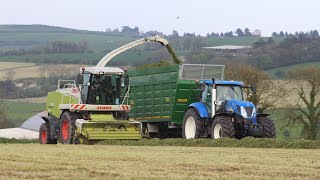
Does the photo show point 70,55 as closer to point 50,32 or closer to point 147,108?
point 50,32

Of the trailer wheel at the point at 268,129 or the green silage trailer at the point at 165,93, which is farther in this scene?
the green silage trailer at the point at 165,93

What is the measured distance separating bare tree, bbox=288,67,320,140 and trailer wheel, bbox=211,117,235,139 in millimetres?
24640

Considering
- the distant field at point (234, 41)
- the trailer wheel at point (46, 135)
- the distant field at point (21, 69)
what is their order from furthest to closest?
the distant field at point (234, 41), the distant field at point (21, 69), the trailer wheel at point (46, 135)

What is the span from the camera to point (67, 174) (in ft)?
32.4

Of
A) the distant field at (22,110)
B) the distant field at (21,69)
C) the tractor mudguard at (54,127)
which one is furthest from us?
the distant field at (21,69)

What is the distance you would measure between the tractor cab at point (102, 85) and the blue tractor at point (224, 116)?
98.7 inches

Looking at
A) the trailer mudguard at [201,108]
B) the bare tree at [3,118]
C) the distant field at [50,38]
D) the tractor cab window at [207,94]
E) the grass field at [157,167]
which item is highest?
the distant field at [50,38]

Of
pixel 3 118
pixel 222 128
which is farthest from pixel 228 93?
pixel 3 118

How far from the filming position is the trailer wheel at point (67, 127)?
22.6 meters

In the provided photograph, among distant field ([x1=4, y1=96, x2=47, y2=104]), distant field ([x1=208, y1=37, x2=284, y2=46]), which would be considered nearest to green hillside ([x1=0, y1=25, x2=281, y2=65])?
distant field ([x1=208, y1=37, x2=284, y2=46])

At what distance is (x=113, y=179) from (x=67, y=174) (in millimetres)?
873

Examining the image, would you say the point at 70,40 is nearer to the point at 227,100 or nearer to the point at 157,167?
the point at 227,100

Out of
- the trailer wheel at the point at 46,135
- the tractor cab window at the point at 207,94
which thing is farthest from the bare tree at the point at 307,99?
the trailer wheel at the point at 46,135

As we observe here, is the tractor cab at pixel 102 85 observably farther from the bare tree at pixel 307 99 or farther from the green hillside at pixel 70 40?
the green hillside at pixel 70 40
